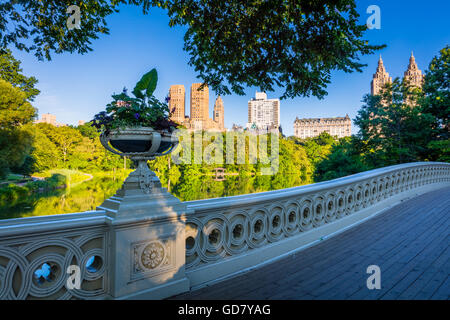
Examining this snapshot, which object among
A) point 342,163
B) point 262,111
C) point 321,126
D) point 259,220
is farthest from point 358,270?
point 262,111

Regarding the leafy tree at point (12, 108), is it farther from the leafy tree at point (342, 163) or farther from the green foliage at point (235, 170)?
the leafy tree at point (342, 163)

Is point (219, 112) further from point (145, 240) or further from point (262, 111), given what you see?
point (145, 240)

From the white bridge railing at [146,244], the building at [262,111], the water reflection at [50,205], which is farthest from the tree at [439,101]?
the building at [262,111]

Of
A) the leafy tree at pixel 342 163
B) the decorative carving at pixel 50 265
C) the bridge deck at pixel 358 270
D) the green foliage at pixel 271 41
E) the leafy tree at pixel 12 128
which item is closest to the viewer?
the decorative carving at pixel 50 265

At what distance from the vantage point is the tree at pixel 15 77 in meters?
19.8

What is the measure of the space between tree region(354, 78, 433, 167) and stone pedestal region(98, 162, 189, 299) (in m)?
16.1

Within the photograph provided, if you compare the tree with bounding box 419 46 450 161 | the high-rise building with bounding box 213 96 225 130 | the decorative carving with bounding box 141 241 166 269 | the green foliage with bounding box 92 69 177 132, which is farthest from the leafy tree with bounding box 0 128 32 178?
the high-rise building with bounding box 213 96 225 130

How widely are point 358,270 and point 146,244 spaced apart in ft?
8.09

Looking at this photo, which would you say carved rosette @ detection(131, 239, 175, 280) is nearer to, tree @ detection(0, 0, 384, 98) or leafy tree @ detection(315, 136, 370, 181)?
tree @ detection(0, 0, 384, 98)

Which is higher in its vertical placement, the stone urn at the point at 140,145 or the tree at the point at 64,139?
the tree at the point at 64,139

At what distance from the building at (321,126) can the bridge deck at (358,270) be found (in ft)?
500

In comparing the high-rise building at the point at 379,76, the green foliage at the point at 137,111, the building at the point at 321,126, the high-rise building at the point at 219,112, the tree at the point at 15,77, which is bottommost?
the green foliage at the point at 137,111

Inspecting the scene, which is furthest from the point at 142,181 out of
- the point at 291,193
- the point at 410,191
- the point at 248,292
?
the point at 410,191

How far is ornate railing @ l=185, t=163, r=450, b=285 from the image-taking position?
2643 mm
